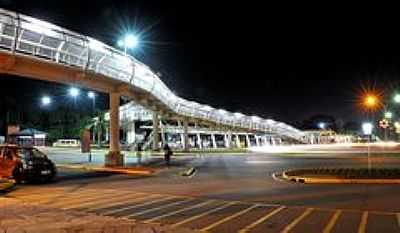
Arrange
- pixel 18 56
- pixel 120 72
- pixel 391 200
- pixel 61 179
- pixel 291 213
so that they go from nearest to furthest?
pixel 291 213 < pixel 391 200 < pixel 18 56 < pixel 61 179 < pixel 120 72

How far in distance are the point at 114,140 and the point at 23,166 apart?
14.7m

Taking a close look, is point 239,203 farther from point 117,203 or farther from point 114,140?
point 114,140

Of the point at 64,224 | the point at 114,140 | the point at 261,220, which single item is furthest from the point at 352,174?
the point at 114,140

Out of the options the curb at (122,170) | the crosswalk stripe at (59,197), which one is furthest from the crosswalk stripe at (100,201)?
the curb at (122,170)

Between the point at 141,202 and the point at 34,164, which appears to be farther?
the point at 34,164

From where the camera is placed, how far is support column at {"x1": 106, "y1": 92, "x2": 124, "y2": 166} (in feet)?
129

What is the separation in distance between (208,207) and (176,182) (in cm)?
967

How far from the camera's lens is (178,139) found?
12256 cm

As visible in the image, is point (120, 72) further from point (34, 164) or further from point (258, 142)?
point (258, 142)

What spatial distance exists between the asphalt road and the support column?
13.3 m

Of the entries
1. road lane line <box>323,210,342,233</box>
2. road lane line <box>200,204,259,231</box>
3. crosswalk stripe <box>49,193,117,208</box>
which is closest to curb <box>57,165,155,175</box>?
crosswalk stripe <box>49,193,117,208</box>

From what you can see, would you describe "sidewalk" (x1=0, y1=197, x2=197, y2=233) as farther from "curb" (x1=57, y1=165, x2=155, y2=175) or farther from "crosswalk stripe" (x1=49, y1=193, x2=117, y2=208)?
"curb" (x1=57, y1=165, x2=155, y2=175)

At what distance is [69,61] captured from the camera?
30.5 meters

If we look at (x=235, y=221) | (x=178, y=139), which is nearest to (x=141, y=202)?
(x=235, y=221)
